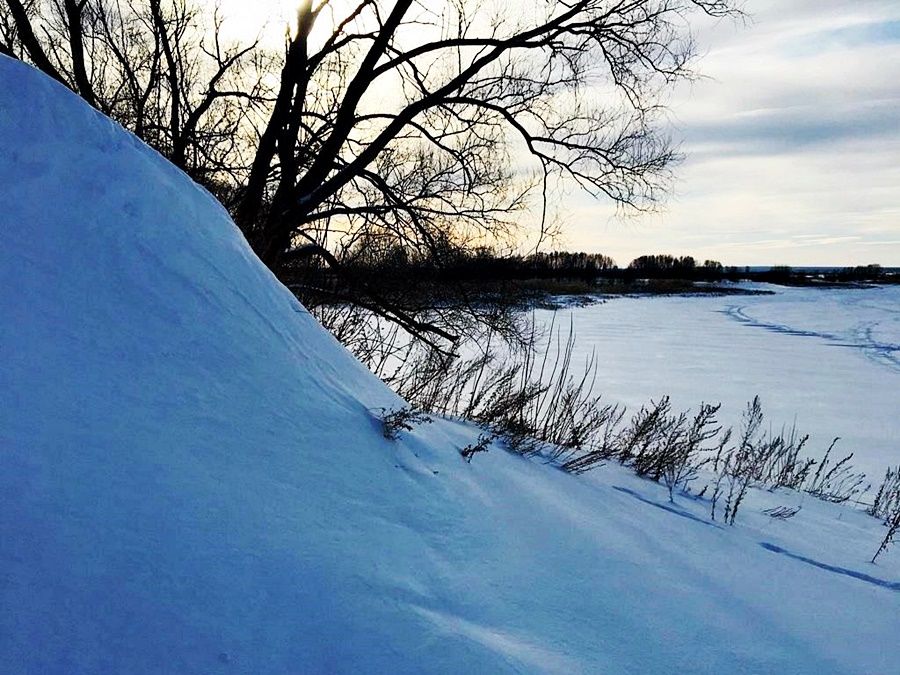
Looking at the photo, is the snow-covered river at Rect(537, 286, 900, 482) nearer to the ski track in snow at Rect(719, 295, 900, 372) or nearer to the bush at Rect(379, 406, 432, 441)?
the ski track in snow at Rect(719, 295, 900, 372)

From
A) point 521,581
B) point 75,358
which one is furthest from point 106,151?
point 521,581

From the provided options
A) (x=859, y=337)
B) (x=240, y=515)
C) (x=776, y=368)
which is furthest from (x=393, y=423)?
(x=859, y=337)

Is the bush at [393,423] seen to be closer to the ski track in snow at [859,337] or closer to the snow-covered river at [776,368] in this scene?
the snow-covered river at [776,368]

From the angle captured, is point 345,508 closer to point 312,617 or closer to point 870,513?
point 312,617

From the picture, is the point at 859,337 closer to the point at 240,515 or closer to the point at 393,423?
the point at 393,423

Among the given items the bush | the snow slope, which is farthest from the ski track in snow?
the bush

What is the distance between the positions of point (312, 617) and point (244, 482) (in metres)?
0.41

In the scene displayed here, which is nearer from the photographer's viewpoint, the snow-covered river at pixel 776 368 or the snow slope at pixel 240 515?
the snow slope at pixel 240 515

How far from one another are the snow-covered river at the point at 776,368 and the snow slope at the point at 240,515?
6017mm

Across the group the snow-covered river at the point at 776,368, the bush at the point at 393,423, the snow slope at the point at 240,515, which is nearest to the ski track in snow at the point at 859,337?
the snow-covered river at the point at 776,368

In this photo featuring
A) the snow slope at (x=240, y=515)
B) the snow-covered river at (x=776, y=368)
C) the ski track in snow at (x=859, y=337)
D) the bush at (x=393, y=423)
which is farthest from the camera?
the ski track in snow at (x=859, y=337)

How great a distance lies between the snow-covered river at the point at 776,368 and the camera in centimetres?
911

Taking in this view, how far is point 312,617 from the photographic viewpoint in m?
1.33

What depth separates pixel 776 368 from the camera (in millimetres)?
14133
